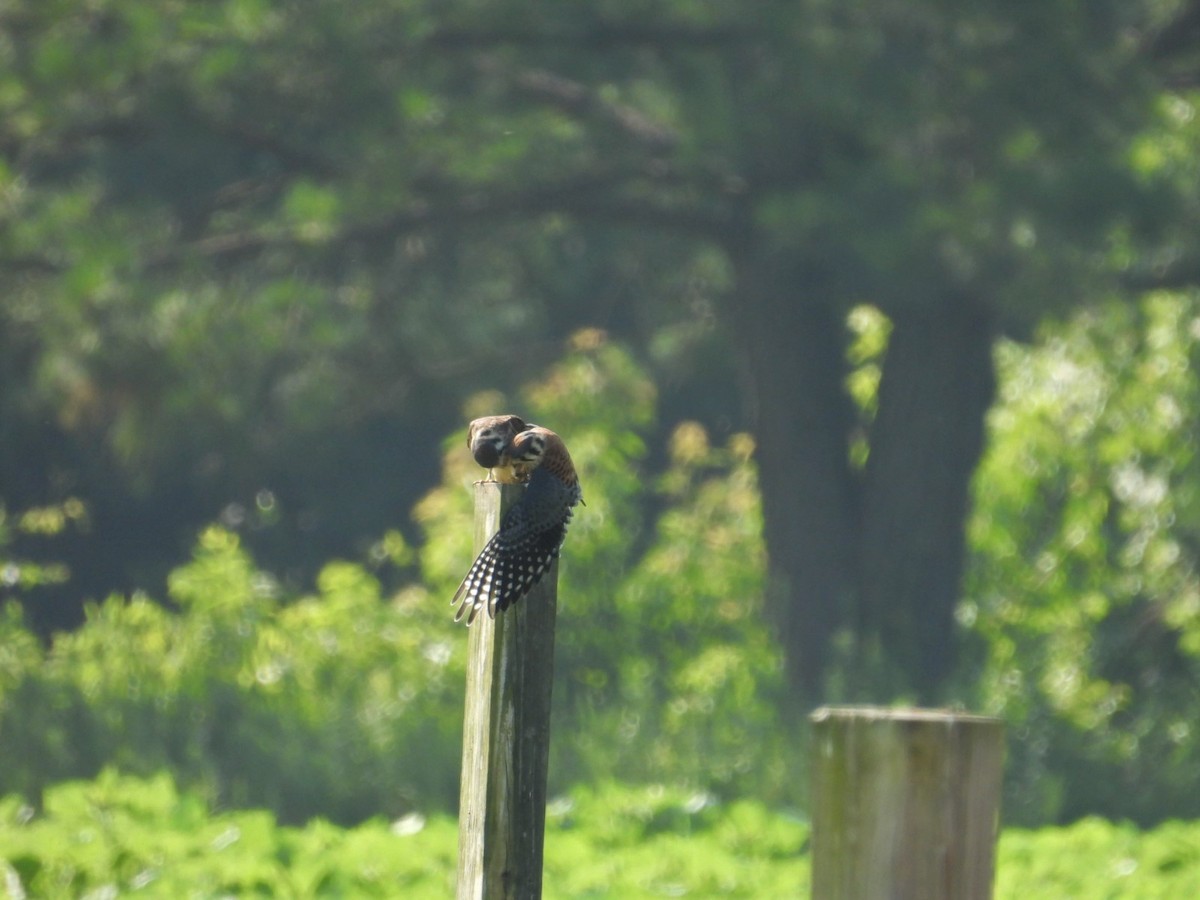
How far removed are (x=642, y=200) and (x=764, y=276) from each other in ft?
3.33

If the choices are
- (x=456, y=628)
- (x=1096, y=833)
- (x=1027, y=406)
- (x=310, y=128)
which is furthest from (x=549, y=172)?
(x=1096, y=833)

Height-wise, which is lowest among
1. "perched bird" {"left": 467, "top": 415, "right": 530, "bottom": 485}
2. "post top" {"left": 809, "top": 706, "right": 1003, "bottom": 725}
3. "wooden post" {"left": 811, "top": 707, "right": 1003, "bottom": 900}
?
"wooden post" {"left": 811, "top": 707, "right": 1003, "bottom": 900}

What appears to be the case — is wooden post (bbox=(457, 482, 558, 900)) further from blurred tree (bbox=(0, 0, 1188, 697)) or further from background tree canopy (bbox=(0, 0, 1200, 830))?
blurred tree (bbox=(0, 0, 1188, 697))

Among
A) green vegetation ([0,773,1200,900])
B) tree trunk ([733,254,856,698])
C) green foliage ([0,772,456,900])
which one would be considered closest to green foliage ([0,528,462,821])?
tree trunk ([733,254,856,698])

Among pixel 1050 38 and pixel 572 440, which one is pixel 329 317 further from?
pixel 1050 38

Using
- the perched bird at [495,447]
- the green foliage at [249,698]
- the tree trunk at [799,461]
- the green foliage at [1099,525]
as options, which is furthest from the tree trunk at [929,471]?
the perched bird at [495,447]

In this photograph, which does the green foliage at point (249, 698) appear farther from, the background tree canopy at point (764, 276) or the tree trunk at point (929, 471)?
the tree trunk at point (929, 471)

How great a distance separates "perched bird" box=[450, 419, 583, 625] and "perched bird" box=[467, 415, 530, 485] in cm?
1

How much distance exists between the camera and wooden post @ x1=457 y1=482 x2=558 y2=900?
3.35 meters

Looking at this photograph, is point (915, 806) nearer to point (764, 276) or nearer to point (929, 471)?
point (929, 471)

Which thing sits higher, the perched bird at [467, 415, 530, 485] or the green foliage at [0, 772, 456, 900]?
the perched bird at [467, 415, 530, 485]

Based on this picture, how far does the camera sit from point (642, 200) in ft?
47.0

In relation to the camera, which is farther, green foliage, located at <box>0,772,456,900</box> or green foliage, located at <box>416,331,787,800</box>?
green foliage, located at <box>416,331,787,800</box>

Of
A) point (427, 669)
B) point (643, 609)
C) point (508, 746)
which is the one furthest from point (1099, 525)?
point (508, 746)
